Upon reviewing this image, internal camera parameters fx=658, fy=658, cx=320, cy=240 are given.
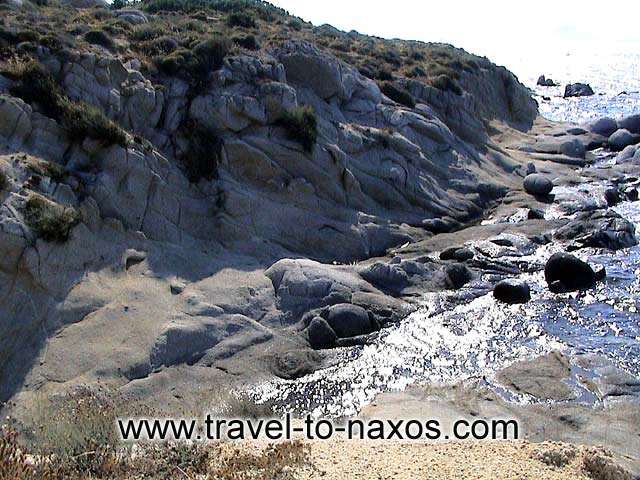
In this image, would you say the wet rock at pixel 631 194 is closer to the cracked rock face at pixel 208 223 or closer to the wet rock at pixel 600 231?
the wet rock at pixel 600 231

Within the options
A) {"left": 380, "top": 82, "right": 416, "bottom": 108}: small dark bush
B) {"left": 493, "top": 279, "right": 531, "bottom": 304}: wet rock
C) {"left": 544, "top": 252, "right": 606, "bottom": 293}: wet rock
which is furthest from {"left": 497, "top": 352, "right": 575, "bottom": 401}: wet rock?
{"left": 380, "top": 82, "right": 416, "bottom": 108}: small dark bush

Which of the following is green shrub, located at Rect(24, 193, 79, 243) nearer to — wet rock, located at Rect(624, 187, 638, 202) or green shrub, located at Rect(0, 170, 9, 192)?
green shrub, located at Rect(0, 170, 9, 192)

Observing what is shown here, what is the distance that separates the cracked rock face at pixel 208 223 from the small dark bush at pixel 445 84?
9.27m

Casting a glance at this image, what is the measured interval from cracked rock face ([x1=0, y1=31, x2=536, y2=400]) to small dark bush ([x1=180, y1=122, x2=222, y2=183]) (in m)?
0.18

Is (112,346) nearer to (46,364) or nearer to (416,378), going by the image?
(46,364)

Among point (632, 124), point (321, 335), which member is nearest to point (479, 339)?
point (321, 335)

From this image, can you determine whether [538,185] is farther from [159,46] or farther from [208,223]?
[159,46]

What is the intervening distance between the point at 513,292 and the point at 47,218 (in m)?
11.9

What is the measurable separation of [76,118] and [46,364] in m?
7.00

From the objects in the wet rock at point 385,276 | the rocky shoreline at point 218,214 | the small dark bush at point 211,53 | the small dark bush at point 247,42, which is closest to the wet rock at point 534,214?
the rocky shoreline at point 218,214

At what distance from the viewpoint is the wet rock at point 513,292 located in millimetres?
17891

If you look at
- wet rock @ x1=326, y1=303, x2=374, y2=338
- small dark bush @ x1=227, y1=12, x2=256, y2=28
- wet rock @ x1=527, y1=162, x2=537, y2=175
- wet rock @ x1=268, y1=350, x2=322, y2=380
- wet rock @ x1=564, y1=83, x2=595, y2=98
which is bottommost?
wet rock @ x1=268, y1=350, x2=322, y2=380

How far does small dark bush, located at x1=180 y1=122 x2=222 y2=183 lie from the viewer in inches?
771

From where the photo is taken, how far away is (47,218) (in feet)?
48.1
